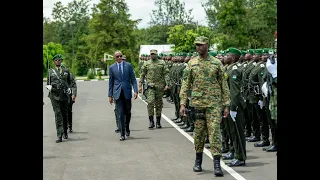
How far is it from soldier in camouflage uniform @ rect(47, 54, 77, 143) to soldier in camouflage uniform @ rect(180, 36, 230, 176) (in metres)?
5.13

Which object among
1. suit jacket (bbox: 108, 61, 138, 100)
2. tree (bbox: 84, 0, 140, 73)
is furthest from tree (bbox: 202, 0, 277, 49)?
suit jacket (bbox: 108, 61, 138, 100)

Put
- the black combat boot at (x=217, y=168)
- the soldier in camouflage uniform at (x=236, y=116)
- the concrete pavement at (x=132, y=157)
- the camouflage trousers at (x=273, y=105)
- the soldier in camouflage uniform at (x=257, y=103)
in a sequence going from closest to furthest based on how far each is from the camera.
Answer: the black combat boot at (x=217, y=168)
the concrete pavement at (x=132, y=157)
the soldier in camouflage uniform at (x=236, y=116)
the camouflage trousers at (x=273, y=105)
the soldier in camouflage uniform at (x=257, y=103)

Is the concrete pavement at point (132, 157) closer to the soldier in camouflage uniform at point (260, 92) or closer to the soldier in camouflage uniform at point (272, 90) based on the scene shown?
the soldier in camouflage uniform at point (260, 92)

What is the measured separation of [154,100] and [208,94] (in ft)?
23.9

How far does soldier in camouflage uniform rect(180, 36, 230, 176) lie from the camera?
344 inches

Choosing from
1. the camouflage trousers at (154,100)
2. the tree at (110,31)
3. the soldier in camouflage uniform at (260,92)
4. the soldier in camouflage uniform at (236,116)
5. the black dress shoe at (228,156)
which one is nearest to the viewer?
the soldier in camouflage uniform at (236,116)

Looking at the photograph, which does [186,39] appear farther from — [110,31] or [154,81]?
[110,31]

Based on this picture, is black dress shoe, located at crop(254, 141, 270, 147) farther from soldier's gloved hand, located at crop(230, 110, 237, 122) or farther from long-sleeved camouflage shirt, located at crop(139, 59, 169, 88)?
long-sleeved camouflage shirt, located at crop(139, 59, 169, 88)

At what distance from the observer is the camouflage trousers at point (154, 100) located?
52.0ft

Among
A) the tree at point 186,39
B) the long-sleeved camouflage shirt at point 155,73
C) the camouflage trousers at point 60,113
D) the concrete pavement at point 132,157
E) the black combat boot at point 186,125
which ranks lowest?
the concrete pavement at point 132,157

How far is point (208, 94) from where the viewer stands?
877 centimetres

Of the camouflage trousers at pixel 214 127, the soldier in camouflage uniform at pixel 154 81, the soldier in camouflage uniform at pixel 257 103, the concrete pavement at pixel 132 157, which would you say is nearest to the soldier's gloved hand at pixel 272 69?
the soldier in camouflage uniform at pixel 257 103

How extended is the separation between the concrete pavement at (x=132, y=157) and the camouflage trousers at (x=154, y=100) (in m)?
0.51

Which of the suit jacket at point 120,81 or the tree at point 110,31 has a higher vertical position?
the tree at point 110,31
